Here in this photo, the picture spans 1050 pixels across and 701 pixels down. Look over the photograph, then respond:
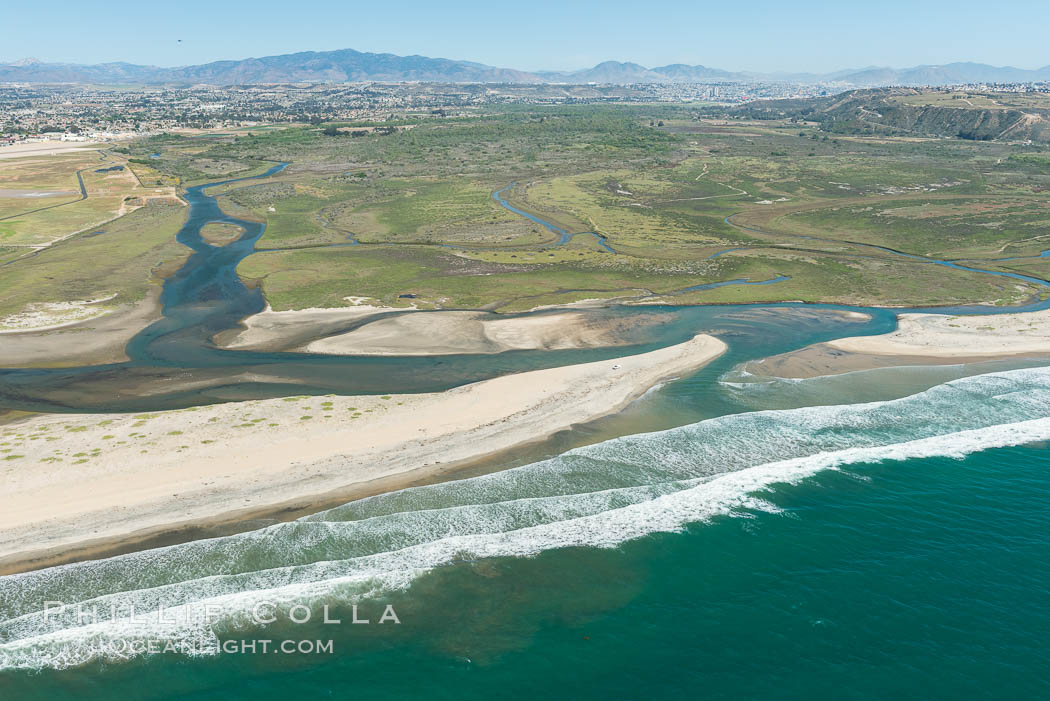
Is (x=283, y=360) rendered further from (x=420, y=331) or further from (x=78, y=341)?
(x=78, y=341)

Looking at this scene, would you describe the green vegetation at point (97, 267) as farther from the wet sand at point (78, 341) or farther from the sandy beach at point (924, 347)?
the sandy beach at point (924, 347)

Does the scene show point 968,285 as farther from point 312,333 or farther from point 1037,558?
point 312,333

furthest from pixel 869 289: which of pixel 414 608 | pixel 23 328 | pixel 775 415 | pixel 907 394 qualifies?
pixel 23 328

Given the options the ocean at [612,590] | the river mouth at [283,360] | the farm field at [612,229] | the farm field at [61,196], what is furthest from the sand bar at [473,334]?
the farm field at [61,196]

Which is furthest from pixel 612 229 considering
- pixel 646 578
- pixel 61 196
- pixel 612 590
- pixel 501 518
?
pixel 61 196

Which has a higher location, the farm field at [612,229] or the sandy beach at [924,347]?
the farm field at [612,229]
